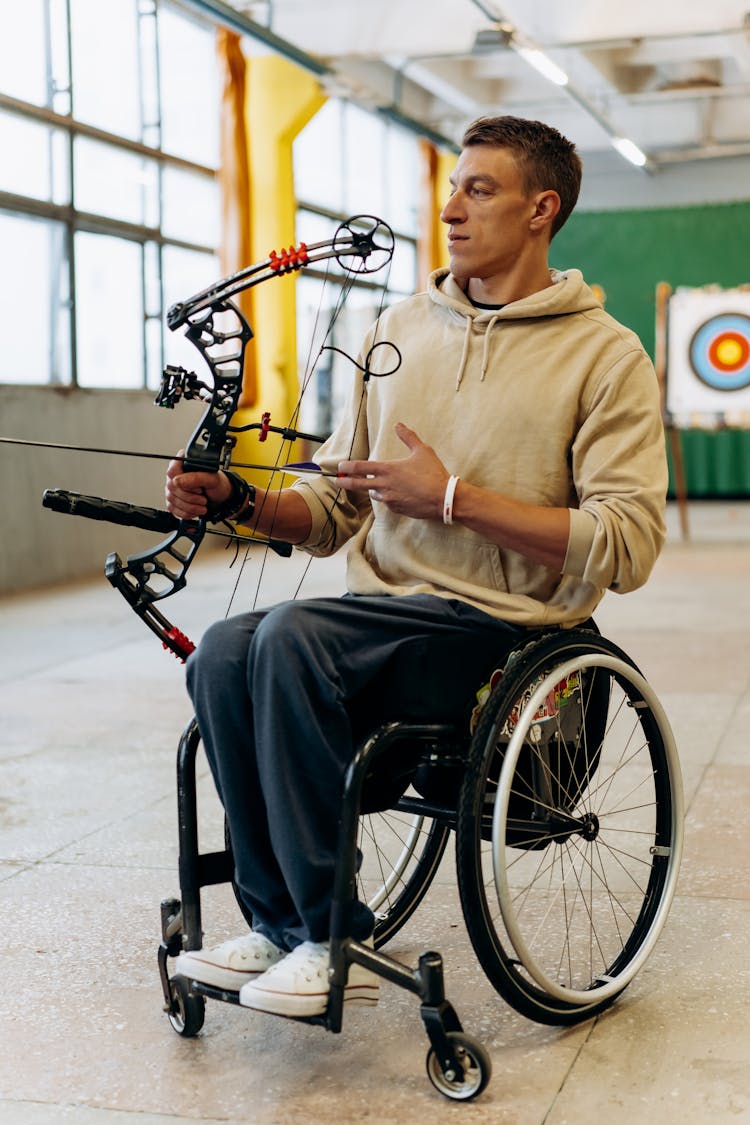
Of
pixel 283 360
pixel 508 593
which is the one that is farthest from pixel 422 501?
pixel 283 360

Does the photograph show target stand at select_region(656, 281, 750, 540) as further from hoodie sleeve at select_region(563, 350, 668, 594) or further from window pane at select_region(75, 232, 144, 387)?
hoodie sleeve at select_region(563, 350, 668, 594)

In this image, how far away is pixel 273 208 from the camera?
27.2 ft

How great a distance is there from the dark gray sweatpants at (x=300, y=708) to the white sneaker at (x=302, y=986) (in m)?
0.03

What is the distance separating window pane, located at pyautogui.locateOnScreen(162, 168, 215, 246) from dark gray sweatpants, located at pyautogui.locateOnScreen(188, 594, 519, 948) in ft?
21.0

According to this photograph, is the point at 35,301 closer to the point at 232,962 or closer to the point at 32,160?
the point at 32,160

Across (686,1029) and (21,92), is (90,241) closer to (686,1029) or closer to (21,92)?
(21,92)

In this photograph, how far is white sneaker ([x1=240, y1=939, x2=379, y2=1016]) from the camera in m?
1.45

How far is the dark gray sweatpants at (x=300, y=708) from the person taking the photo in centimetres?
147

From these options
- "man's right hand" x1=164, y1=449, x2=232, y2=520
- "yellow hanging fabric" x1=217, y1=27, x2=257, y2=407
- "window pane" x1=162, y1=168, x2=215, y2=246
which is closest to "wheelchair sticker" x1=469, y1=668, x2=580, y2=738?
"man's right hand" x1=164, y1=449, x2=232, y2=520

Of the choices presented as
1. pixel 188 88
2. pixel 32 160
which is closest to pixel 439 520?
pixel 32 160

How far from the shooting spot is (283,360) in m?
8.42

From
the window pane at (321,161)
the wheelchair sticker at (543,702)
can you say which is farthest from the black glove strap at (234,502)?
the window pane at (321,161)

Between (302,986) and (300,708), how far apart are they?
0.28 m

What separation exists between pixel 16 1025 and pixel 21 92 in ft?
17.7
